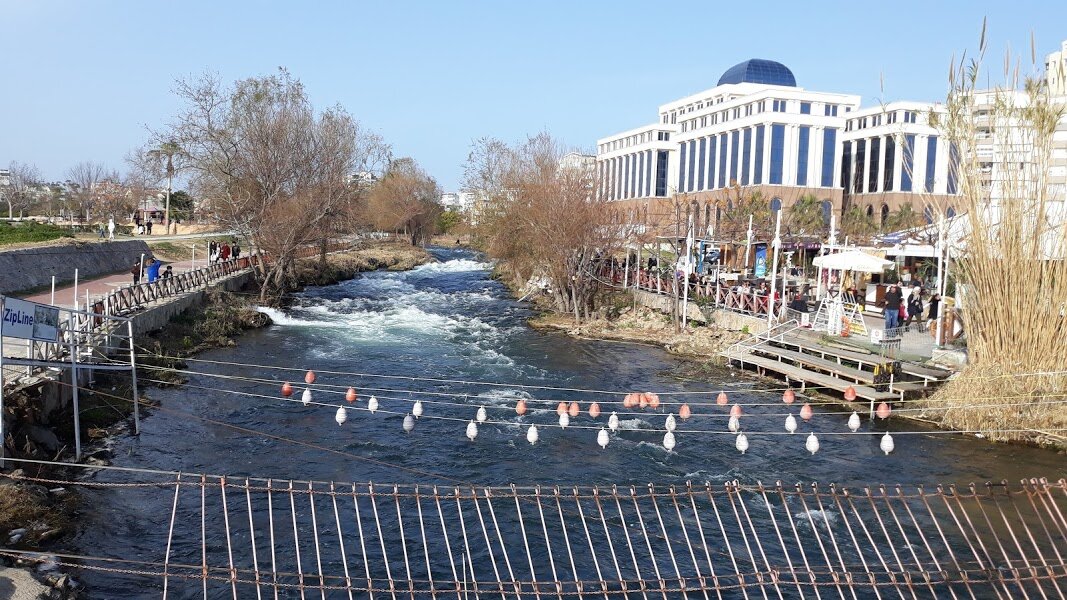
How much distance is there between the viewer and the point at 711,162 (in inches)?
2776

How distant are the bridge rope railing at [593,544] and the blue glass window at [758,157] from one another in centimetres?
5366

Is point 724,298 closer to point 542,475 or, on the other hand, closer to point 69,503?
point 542,475

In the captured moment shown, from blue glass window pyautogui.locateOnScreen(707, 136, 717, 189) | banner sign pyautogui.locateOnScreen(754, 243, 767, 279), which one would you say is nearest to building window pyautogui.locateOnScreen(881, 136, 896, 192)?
blue glass window pyautogui.locateOnScreen(707, 136, 717, 189)

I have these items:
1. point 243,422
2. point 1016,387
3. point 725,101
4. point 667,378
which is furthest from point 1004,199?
point 725,101

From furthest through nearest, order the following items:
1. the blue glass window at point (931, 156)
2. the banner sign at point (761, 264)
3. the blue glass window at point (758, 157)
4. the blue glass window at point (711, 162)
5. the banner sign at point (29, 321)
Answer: the blue glass window at point (711, 162), the blue glass window at point (931, 156), the blue glass window at point (758, 157), the banner sign at point (761, 264), the banner sign at point (29, 321)

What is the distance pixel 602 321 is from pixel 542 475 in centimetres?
1671

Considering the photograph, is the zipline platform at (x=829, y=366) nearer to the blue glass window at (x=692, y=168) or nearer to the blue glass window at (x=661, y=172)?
the blue glass window at (x=692, y=168)

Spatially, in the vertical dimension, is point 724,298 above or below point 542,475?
above

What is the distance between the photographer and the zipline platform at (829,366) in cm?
1750

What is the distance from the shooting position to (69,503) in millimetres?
11273

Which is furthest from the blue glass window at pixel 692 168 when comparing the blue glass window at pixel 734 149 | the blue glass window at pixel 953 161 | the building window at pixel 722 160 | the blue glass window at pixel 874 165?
the blue glass window at pixel 953 161

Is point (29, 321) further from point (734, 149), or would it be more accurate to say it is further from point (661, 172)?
point (661, 172)

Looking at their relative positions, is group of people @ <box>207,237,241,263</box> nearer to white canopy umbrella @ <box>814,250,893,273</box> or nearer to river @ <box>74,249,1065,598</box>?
river @ <box>74,249,1065,598</box>

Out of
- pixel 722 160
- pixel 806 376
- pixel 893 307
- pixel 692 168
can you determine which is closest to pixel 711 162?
pixel 722 160
